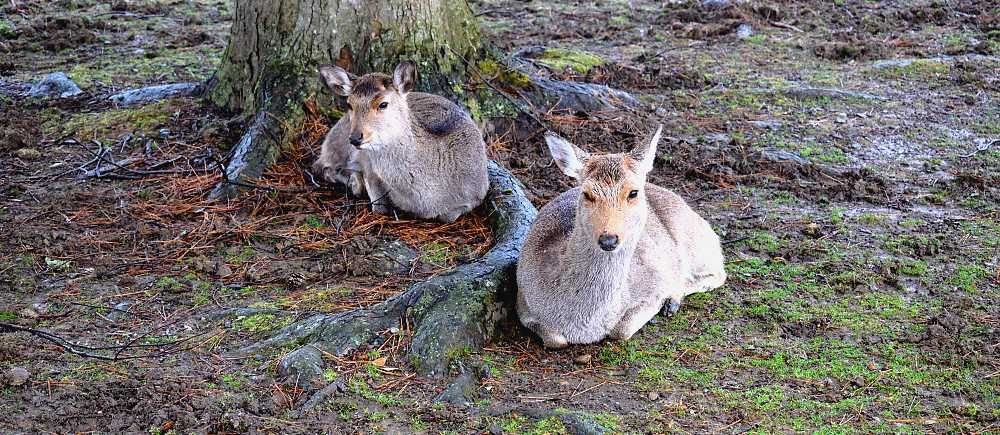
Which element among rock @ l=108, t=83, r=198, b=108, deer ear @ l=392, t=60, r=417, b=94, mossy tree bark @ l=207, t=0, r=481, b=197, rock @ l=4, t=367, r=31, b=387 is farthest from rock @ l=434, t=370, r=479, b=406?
rock @ l=108, t=83, r=198, b=108

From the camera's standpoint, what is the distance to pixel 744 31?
44.6 ft

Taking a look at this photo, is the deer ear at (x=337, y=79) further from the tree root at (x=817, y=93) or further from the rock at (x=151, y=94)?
the tree root at (x=817, y=93)

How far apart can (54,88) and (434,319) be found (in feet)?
22.0

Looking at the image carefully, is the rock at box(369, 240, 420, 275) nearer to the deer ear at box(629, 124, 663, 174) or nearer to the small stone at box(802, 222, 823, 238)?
the deer ear at box(629, 124, 663, 174)

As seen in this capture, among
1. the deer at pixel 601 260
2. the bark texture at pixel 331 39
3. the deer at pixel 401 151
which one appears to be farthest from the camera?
the bark texture at pixel 331 39

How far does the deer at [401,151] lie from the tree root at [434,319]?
1238mm

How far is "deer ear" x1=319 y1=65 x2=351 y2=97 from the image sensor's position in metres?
7.08

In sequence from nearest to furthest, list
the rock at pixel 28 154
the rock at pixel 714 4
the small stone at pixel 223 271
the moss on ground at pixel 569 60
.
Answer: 1. the small stone at pixel 223 271
2. the rock at pixel 28 154
3. the moss on ground at pixel 569 60
4. the rock at pixel 714 4

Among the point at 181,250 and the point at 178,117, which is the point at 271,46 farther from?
the point at 181,250

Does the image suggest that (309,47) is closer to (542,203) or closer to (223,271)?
(542,203)

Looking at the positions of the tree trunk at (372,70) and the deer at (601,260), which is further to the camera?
the tree trunk at (372,70)

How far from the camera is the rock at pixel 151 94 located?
373 inches

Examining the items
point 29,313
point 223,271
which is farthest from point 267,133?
point 29,313

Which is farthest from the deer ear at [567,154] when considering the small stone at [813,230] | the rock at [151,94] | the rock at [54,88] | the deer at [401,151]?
the rock at [54,88]
